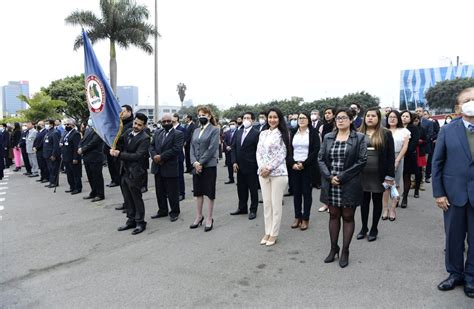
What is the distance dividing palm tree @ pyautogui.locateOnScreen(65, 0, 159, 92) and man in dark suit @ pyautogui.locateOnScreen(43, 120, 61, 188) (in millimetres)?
13935

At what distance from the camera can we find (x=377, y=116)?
5324 millimetres

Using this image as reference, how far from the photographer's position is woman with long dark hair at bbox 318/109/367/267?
412cm

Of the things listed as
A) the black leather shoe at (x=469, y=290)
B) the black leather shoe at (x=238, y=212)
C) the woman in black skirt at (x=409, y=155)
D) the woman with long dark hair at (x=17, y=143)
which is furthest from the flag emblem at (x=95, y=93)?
the woman with long dark hair at (x=17, y=143)

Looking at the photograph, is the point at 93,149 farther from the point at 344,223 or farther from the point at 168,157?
the point at 344,223

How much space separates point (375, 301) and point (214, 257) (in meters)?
2.02

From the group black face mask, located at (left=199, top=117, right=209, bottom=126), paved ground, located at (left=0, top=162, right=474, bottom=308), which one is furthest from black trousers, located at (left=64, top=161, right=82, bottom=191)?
black face mask, located at (left=199, top=117, right=209, bottom=126)

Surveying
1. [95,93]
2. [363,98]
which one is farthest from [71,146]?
[363,98]

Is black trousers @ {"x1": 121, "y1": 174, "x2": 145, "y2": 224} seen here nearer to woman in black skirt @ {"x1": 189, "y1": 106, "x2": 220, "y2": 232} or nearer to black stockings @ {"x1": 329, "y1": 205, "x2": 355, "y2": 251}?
woman in black skirt @ {"x1": 189, "y1": 106, "x2": 220, "y2": 232}

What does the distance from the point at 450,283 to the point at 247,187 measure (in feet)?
12.4

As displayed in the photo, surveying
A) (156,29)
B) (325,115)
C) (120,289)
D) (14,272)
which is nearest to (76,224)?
(14,272)

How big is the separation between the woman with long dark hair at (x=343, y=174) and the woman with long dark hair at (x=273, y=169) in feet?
2.56

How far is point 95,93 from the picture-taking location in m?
6.70

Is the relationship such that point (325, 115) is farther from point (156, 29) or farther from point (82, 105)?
point (82, 105)

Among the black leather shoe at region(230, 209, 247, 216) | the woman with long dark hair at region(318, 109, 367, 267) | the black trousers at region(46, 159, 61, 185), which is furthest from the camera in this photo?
the black trousers at region(46, 159, 61, 185)
